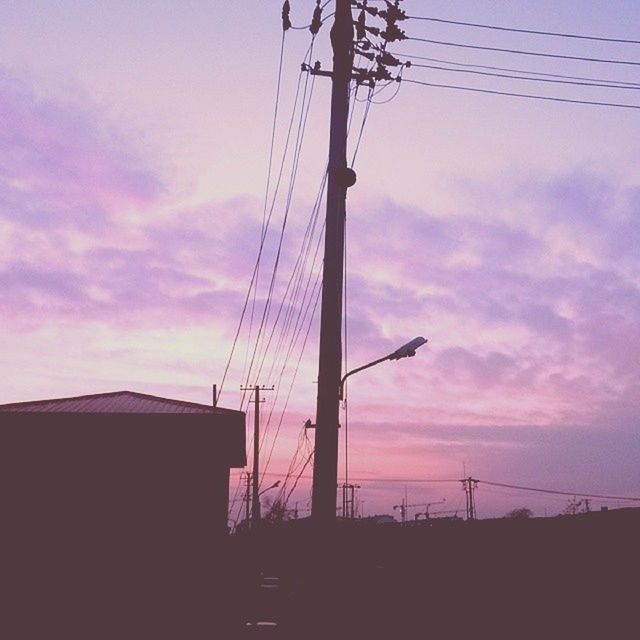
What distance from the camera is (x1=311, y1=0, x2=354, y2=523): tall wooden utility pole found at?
10.4 meters

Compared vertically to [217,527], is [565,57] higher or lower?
higher

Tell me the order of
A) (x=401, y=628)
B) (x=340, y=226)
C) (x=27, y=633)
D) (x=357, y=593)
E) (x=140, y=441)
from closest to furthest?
(x=340, y=226), (x=27, y=633), (x=140, y=441), (x=401, y=628), (x=357, y=593)

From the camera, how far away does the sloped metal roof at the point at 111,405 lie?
53.1 ft

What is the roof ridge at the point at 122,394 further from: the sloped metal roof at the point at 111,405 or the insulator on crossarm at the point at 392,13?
the insulator on crossarm at the point at 392,13

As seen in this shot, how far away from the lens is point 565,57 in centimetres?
1493

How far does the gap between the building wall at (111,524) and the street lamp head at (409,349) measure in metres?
5.54

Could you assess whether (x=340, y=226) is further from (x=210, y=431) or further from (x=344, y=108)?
(x=210, y=431)

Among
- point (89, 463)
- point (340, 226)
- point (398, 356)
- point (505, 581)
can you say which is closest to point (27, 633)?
point (89, 463)

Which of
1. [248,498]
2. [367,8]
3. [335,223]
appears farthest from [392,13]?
[248,498]

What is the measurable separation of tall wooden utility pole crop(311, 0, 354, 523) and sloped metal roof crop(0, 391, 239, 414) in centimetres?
608

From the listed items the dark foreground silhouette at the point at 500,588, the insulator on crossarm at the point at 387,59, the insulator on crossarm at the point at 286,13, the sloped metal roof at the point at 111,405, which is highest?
the insulator on crossarm at the point at 286,13

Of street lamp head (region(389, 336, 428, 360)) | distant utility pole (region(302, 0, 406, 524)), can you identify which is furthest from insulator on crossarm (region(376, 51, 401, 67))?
street lamp head (region(389, 336, 428, 360))

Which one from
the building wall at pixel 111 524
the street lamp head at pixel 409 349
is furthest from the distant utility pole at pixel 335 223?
the building wall at pixel 111 524

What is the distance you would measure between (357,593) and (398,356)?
63.4 ft
